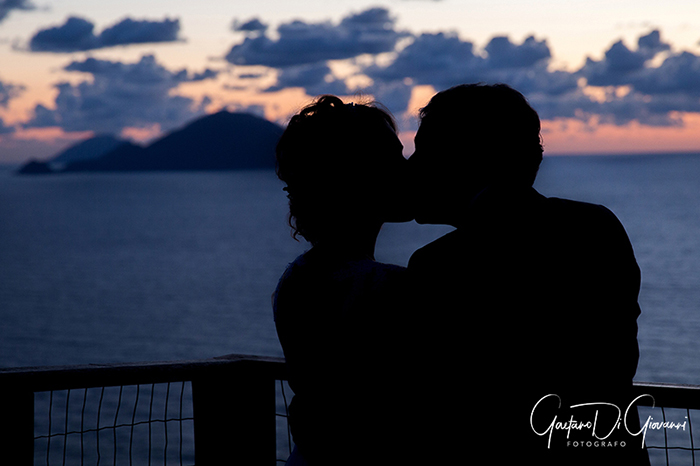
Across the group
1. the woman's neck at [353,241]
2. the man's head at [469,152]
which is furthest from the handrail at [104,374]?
the man's head at [469,152]

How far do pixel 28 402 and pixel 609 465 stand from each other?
217 cm

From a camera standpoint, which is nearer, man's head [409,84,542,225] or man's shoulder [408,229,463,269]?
man's shoulder [408,229,463,269]

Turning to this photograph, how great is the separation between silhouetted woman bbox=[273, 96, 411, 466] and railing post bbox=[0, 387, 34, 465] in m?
1.40

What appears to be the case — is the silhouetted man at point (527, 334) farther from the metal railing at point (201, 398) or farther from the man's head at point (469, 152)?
the metal railing at point (201, 398)

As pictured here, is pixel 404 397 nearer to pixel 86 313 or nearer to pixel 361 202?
pixel 361 202

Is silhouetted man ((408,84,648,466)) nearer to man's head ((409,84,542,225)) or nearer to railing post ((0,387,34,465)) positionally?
man's head ((409,84,542,225))

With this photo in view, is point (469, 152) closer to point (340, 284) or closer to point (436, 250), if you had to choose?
point (436, 250)

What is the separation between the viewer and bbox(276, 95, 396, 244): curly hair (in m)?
1.69

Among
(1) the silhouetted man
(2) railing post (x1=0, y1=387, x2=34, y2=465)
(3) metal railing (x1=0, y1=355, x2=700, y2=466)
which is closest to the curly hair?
(1) the silhouetted man

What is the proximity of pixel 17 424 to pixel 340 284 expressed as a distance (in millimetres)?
1774

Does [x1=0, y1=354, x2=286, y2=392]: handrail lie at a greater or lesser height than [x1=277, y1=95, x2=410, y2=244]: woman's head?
lesser

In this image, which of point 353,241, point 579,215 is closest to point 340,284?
point 353,241

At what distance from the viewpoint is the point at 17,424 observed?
267 cm

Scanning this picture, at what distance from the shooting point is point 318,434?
1.71 meters
